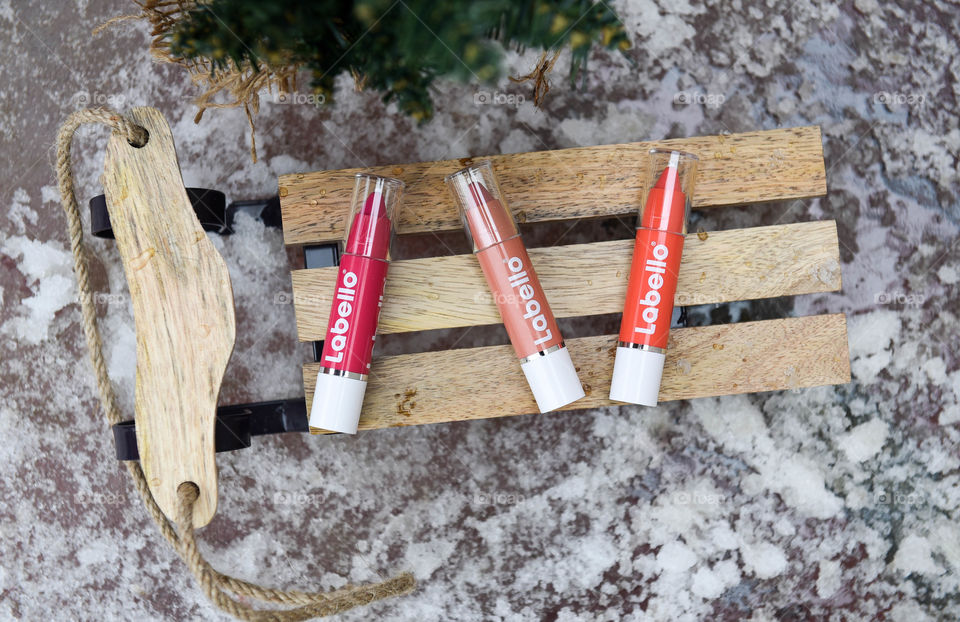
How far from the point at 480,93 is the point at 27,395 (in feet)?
2.70

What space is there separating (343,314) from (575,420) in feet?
1.27

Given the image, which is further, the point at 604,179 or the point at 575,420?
the point at 575,420

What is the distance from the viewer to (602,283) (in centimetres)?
75

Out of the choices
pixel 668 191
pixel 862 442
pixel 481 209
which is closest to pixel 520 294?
pixel 481 209

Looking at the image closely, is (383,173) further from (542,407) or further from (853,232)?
(853,232)

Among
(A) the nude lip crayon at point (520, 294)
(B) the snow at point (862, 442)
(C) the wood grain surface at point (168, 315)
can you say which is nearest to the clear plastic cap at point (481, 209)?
(A) the nude lip crayon at point (520, 294)

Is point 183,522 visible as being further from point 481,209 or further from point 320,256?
point 481,209

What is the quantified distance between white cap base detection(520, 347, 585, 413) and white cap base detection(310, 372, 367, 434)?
0.68ft

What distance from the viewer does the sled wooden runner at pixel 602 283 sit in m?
0.75

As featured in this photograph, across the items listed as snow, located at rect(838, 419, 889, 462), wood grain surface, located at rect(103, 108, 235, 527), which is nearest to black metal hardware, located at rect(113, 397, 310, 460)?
wood grain surface, located at rect(103, 108, 235, 527)

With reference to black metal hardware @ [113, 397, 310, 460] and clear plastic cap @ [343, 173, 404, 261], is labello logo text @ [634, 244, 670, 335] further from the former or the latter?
black metal hardware @ [113, 397, 310, 460]

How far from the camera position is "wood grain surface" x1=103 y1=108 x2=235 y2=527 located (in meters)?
0.71

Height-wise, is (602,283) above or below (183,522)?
above

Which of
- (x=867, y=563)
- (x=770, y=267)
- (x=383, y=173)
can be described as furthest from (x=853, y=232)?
(x=383, y=173)
